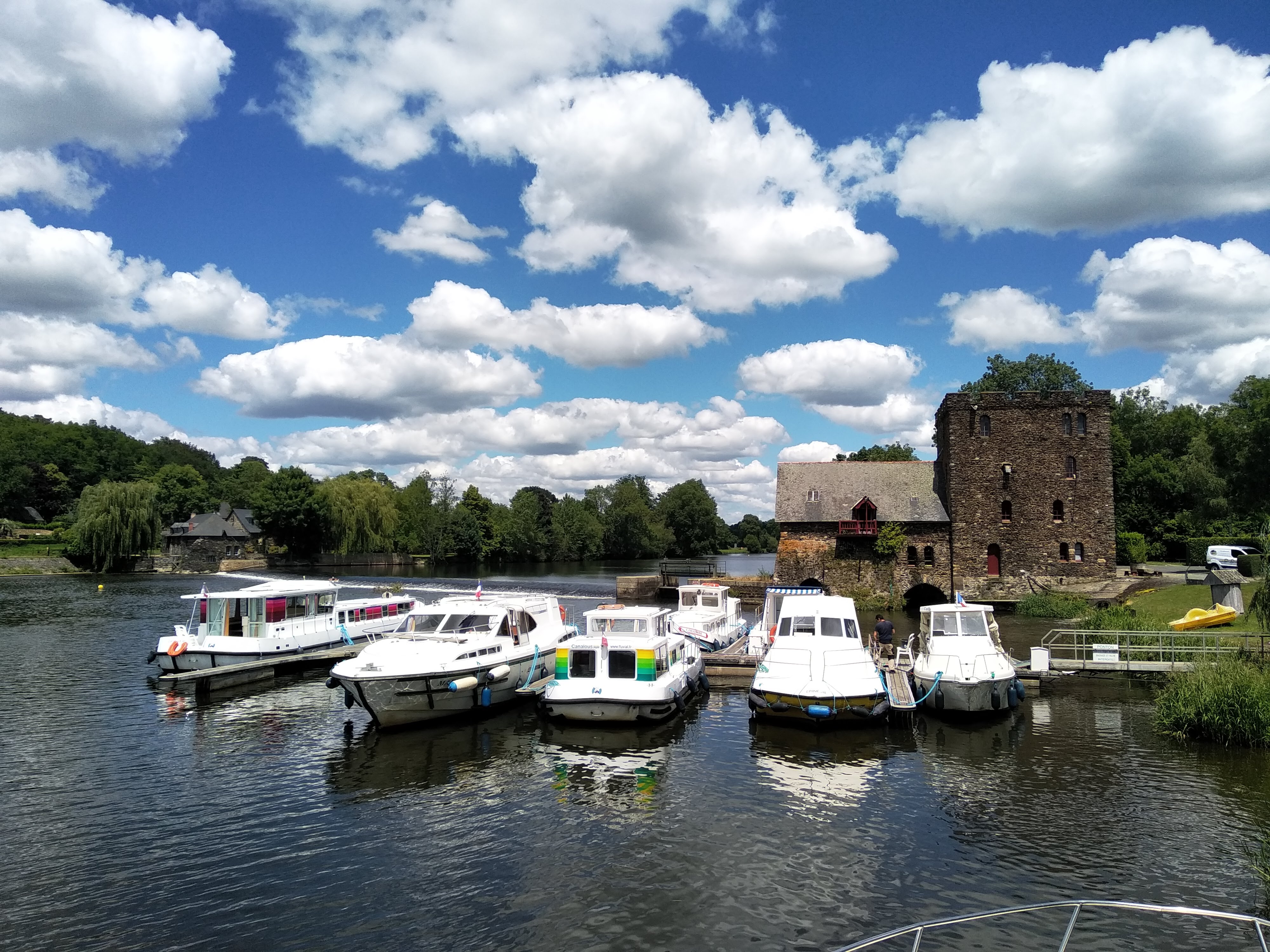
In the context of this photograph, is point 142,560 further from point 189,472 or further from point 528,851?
point 528,851

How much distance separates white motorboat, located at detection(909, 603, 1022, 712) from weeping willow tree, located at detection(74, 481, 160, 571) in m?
84.2

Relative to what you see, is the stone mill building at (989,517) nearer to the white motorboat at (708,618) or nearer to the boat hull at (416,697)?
the white motorboat at (708,618)

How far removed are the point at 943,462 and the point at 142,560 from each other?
8238 cm

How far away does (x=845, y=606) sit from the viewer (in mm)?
22406

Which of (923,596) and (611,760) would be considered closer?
(611,760)

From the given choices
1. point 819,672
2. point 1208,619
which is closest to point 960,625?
point 819,672

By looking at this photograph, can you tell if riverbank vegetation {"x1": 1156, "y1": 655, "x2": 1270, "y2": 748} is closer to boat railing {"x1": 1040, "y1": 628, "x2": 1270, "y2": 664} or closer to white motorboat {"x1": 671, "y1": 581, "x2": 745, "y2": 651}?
boat railing {"x1": 1040, "y1": 628, "x2": 1270, "y2": 664}

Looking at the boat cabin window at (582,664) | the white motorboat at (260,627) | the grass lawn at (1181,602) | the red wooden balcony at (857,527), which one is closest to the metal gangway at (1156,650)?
the grass lawn at (1181,602)

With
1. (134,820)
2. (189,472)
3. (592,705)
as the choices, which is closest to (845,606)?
(592,705)

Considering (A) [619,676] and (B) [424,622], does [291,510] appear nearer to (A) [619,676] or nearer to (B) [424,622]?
(B) [424,622]

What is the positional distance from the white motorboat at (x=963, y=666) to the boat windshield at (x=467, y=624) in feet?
41.3

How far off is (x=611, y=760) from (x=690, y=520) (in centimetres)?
11268

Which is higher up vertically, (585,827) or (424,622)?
(424,622)

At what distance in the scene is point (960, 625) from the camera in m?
22.5
